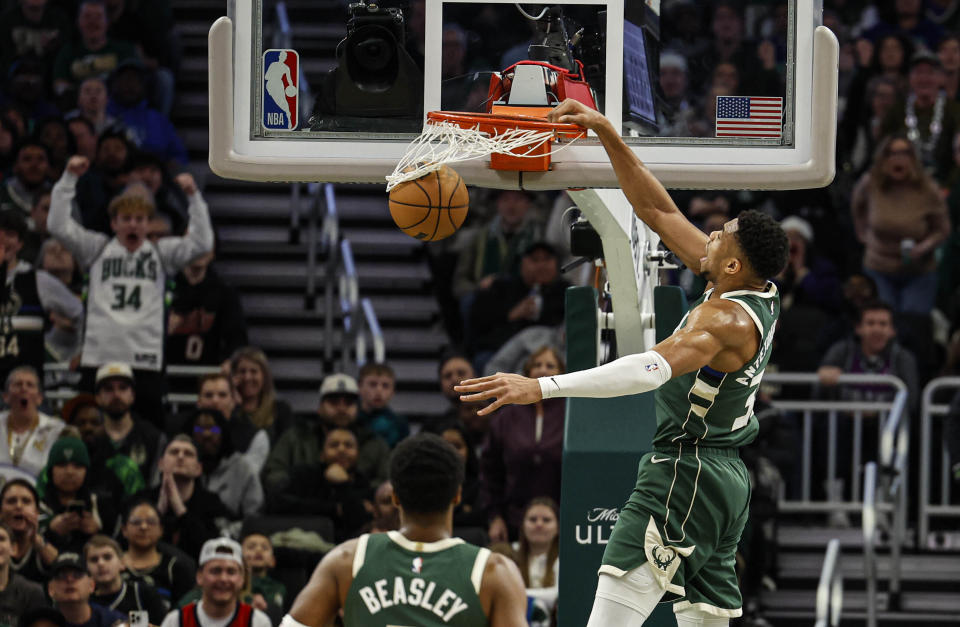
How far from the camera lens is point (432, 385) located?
13922mm

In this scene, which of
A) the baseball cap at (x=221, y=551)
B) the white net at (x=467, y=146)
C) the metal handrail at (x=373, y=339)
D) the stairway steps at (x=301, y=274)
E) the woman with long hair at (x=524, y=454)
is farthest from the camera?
the stairway steps at (x=301, y=274)

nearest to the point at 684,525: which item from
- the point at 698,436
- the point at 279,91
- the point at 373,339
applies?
the point at 698,436

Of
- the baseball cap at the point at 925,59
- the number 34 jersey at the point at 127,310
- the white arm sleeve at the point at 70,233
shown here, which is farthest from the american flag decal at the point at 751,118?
the baseball cap at the point at 925,59

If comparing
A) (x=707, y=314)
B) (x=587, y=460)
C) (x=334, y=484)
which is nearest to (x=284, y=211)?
(x=334, y=484)

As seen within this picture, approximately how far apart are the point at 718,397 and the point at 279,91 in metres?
2.22

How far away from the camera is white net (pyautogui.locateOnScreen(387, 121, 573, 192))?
22.0 ft

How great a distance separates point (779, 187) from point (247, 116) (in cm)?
219

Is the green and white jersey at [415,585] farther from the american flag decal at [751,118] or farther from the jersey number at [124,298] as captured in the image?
the jersey number at [124,298]

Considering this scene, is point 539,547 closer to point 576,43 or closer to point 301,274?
point 576,43

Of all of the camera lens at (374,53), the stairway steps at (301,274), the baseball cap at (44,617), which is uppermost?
the camera lens at (374,53)

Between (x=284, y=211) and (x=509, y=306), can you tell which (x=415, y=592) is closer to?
(x=509, y=306)

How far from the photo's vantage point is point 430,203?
6.64m

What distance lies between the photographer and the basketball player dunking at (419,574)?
5.56 metres

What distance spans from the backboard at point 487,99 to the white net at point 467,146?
11 centimetres
